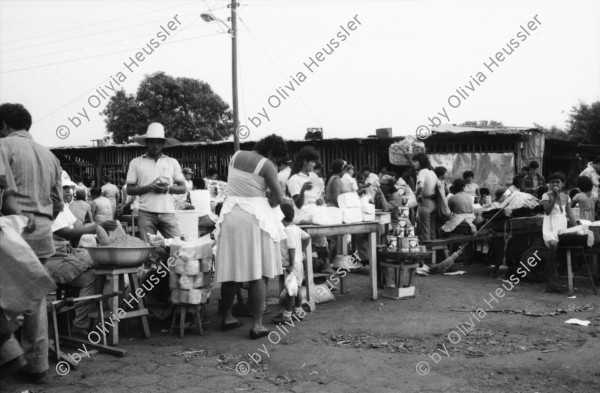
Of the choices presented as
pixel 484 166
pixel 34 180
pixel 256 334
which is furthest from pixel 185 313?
pixel 484 166

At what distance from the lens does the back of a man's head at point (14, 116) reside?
4602mm

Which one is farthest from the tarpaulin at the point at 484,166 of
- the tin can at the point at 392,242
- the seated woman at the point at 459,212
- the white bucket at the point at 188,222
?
the tin can at the point at 392,242

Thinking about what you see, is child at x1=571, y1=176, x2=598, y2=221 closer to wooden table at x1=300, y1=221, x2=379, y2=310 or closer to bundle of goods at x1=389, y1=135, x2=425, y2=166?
wooden table at x1=300, y1=221, x2=379, y2=310

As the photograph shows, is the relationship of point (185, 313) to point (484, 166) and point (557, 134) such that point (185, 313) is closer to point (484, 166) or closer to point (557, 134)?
point (484, 166)

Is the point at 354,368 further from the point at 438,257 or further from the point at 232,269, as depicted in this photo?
the point at 438,257

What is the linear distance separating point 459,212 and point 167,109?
72.0 ft

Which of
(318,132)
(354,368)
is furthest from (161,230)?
(318,132)

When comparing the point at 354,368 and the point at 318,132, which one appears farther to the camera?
the point at 318,132

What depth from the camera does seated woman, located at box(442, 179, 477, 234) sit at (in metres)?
10.8

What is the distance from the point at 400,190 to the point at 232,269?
669cm

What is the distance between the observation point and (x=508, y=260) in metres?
9.31

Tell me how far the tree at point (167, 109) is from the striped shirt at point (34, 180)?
25097 mm

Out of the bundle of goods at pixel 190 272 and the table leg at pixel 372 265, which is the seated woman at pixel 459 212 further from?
the bundle of goods at pixel 190 272

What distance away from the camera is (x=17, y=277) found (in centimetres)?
310
